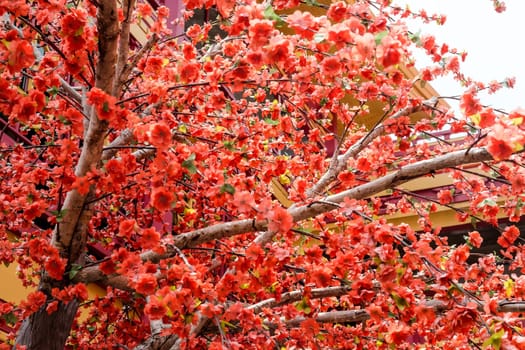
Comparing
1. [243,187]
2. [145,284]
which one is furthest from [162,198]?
[243,187]

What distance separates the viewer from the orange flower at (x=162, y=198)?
345 cm

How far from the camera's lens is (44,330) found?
181 inches

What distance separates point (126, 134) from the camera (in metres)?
4.98

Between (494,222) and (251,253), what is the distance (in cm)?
243

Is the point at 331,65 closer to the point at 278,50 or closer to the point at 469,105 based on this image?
the point at 278,50

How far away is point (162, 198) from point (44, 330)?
198cm

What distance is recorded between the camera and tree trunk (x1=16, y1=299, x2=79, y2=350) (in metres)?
4.55

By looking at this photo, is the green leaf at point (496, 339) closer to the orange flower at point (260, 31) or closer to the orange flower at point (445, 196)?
the orange flower at point (260, 31)

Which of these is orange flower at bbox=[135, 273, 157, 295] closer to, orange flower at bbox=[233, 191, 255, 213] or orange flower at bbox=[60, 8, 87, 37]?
orange flower at bbox=[233, 191, 255, 213]

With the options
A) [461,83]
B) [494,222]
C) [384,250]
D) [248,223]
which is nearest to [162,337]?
[248,223]

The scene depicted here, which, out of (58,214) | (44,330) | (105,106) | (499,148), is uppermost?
(105,106)

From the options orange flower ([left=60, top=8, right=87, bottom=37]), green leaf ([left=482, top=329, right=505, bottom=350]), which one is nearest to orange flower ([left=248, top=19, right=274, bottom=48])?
orange flower ([left=60, top=8, right=87, bottom=37])

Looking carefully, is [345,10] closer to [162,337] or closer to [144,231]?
[144,231]

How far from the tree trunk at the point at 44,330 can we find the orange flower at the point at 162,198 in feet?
6.05
